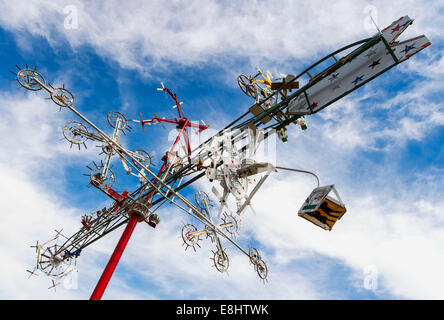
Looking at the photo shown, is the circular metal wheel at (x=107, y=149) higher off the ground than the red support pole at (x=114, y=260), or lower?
higher

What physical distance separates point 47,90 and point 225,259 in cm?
758

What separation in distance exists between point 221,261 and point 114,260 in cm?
355

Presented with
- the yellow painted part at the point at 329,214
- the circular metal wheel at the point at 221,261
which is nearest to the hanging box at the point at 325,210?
the yellow painted part at the point at 329,214

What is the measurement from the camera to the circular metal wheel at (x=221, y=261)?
393 inches

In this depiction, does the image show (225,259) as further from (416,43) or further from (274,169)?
(416,43)

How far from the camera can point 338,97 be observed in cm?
652

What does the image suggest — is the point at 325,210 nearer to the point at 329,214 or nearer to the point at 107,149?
the point at 329,214

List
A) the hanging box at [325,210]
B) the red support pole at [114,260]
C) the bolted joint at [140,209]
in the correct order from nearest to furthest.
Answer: the hanging box at [325,210] < the red support pole at [114,260] < the bolted joint at [140,209]

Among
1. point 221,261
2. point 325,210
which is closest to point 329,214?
point 325,210

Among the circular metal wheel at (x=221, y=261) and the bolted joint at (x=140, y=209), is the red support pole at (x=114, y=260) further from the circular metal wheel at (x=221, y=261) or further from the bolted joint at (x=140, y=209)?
the circular metal wheel at (x=221, y=261)

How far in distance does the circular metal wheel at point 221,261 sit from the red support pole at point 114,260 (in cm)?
301

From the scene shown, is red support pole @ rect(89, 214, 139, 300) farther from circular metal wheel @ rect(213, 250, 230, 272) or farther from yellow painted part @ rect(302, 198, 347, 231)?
yellow painted part @ rect(302, 198, 347, 231)

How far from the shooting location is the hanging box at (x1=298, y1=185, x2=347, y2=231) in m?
5.98

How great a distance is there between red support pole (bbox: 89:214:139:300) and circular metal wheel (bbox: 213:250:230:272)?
301 cm
